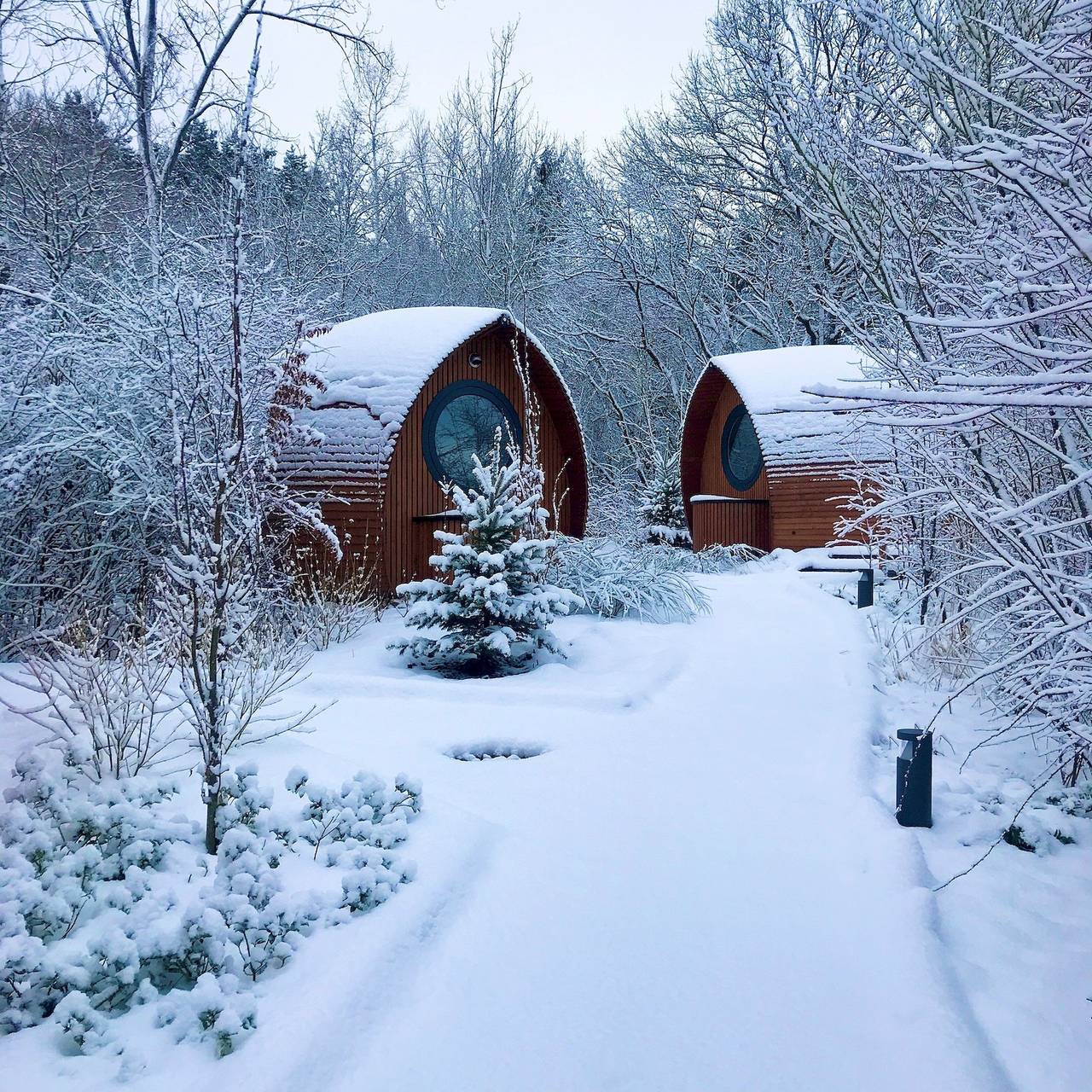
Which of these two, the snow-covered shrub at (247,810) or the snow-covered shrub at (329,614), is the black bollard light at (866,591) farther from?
the snow-covered shrub at (247,810)

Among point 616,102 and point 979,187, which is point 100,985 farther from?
point 616,102

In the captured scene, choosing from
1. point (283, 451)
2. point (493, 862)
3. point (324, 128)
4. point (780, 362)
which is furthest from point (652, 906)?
point (324, 128)

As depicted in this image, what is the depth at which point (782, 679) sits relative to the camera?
20.5ft

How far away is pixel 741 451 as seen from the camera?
48.4 ft

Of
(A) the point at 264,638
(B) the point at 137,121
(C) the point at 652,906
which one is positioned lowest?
(C) the point at 652,906

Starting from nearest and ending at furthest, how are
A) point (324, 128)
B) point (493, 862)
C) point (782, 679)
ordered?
point (493, 862) < point (782, 679) < point (324, 128)

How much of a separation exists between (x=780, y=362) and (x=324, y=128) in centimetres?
1789

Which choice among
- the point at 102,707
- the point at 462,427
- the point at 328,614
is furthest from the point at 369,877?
the point at 462,427

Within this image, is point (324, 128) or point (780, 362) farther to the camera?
point (324, 128)

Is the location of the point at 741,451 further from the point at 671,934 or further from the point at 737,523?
the point at 671,934

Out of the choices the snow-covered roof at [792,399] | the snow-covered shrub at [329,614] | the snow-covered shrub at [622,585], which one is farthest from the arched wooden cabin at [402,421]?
the snow-covered roof at [792,399]

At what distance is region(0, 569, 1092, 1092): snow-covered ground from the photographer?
2.17 m

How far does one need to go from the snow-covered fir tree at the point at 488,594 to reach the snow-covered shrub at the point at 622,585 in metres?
1.46

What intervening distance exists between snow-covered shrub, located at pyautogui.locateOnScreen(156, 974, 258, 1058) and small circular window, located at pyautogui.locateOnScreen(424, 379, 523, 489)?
7.74 metres
